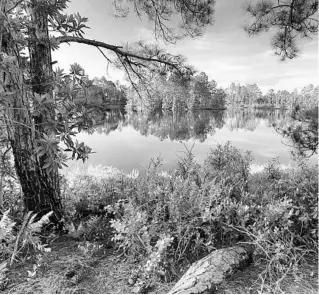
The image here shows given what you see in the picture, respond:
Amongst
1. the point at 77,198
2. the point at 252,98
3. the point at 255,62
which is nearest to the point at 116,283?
the point at 77,198

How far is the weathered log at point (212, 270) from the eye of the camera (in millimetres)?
1238

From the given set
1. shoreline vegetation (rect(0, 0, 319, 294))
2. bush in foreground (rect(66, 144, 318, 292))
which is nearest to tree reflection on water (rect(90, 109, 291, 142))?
shoreline vegetation (rect(0, 0, 319, 294))

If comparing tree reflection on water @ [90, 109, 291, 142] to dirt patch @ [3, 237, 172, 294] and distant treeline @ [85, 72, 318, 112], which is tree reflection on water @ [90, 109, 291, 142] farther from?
dirt patch @ [3, 237, 172, 294]

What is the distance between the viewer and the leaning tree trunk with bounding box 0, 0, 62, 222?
1694 millimetres

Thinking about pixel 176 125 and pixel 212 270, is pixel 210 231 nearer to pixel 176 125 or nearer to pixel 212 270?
pixel 212 270

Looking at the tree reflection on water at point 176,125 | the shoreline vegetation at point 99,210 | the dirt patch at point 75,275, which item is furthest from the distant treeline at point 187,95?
the dirt patch at point 75,275

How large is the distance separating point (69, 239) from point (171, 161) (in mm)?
6050

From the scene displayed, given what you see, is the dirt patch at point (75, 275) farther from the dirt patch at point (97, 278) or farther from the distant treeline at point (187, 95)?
the distant treeline at point (187, 95)

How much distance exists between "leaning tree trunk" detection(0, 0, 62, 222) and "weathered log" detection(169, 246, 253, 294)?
1.31 meters

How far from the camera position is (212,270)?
1346mm

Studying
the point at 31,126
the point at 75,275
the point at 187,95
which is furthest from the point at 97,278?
the point at 187,95

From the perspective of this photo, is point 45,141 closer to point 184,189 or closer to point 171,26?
point 184,189

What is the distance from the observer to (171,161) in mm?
7848

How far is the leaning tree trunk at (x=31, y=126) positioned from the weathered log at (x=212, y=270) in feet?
4.31
